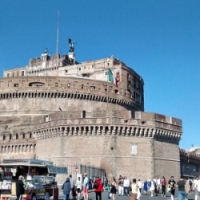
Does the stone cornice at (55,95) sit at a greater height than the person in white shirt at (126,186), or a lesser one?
greater

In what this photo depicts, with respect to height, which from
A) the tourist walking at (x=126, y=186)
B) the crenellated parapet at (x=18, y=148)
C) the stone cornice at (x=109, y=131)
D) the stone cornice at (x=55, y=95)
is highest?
the stone cornice at (x=55, y=95)

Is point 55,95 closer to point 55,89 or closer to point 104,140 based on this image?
point 55,89

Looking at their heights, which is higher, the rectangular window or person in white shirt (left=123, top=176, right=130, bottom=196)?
the rectangular window

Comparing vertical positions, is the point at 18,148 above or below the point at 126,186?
above

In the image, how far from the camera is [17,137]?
124ft

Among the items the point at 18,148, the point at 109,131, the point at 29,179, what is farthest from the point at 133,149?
the point at 29,179

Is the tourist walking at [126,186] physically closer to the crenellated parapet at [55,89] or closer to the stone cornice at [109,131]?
the stone cornice at [109,131]

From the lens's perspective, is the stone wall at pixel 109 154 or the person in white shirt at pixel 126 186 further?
the stone wall at pixel 109 154

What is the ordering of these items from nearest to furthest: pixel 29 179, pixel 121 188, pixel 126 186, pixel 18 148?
pixel 29 179, pixel 126 186, pixel 121 188, pixel 18 148

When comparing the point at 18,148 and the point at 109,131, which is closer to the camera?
the point at 109,131

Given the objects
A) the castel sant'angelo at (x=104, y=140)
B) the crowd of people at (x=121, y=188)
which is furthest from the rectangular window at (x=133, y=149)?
the crowd of people at (x=121, y=188)

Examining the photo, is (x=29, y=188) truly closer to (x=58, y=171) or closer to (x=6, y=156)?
(x=58, y=171)

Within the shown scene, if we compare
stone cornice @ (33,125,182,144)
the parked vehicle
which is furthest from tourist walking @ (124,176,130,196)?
stone cornice @ (33,125,182,144)

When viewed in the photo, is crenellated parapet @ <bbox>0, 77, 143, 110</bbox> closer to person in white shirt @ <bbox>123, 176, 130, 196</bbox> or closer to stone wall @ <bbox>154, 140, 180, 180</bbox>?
stone wall @ <bbox>154, 140, 180, 180</bbox>
